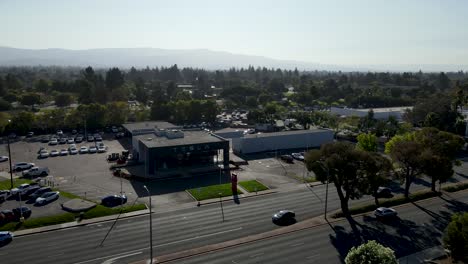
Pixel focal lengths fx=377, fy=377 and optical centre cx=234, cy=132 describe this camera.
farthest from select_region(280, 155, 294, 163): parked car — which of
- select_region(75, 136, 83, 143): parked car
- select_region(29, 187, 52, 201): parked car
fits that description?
select_region(75, 136, 83, 143): parked car

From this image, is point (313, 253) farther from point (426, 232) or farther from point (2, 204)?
point (2, 204)

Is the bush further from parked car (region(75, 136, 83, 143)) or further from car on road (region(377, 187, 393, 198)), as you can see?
parked car (region(75, 136, 83, 143))

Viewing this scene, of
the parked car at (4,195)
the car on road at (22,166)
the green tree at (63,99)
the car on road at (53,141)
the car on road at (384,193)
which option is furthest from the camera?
the green tree at (63,99)

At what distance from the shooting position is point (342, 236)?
43375 millimetres

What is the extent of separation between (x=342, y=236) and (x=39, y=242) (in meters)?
34.1

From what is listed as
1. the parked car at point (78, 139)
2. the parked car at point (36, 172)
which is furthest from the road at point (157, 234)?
the parked car at point (78, 139)

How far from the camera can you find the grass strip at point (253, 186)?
60938 mm

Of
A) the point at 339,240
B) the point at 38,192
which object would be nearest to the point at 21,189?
the point at 38,192

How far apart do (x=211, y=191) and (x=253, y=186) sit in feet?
24.6

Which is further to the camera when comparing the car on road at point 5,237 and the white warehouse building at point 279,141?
the white warehouse building at point 279,141

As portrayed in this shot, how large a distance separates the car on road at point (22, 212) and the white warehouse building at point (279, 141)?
154 feet

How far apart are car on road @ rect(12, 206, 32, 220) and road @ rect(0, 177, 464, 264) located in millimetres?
5978

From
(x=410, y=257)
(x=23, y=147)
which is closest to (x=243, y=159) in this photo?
(x=410, y=257)

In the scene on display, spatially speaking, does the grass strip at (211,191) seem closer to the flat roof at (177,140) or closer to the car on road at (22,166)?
the flat roof at (177,140)
